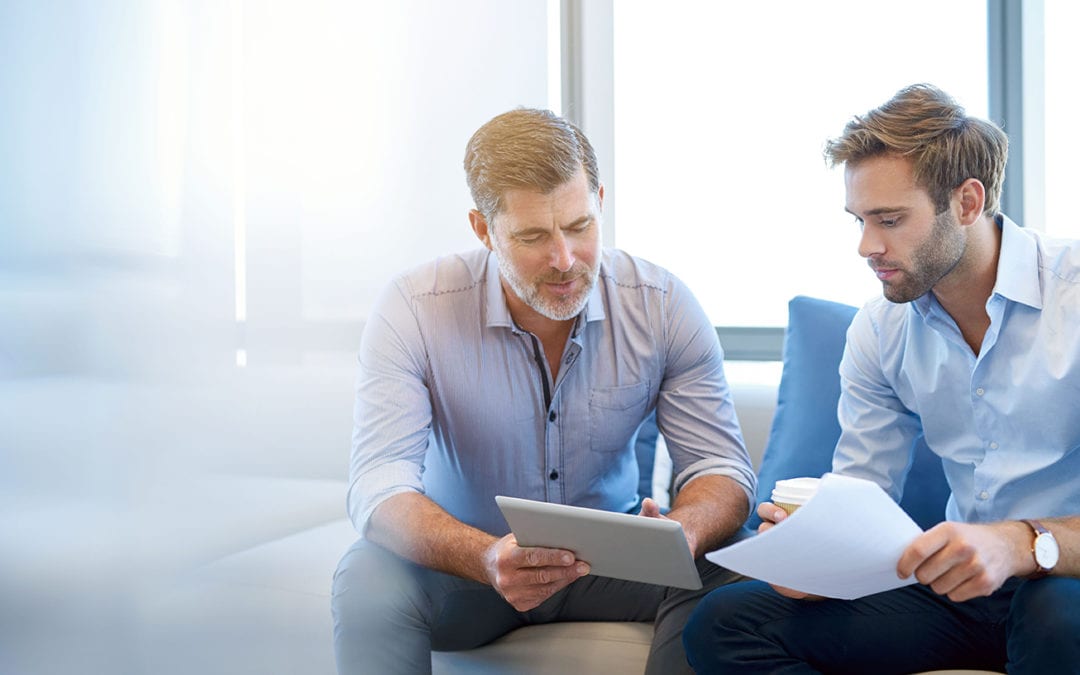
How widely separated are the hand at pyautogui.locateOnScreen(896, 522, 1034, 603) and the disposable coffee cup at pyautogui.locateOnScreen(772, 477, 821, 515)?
5.0 inches

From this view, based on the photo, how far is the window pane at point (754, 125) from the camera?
2.81 m

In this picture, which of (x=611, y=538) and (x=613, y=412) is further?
(x=613, y=412)

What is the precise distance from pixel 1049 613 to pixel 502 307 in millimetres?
938

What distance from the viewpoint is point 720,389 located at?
1772 mm

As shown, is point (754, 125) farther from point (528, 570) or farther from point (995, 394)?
point (528, 570)

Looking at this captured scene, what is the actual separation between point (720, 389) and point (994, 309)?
475 millimetres

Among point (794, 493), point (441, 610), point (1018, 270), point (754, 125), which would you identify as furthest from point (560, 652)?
point (754, 125)

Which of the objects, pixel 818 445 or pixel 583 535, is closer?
pixel 583 535

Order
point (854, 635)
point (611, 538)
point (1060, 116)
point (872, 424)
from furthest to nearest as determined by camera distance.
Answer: point (1060, 116) < point (872, 424) < point (854, 635) < point (611, 538)

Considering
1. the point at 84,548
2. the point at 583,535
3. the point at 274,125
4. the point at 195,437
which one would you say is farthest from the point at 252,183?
the point at 583,535

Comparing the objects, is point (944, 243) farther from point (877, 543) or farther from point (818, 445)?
point (877, 543)

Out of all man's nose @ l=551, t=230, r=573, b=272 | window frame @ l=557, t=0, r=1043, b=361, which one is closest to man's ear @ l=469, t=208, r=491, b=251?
man's nose @ l=551, t=230, r=573, b=272

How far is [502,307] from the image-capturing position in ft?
5.66

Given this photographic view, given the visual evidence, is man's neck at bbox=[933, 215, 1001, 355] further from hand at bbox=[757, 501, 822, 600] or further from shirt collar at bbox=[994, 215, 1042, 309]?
hand at bbox=[757, 501, 822, 600]
